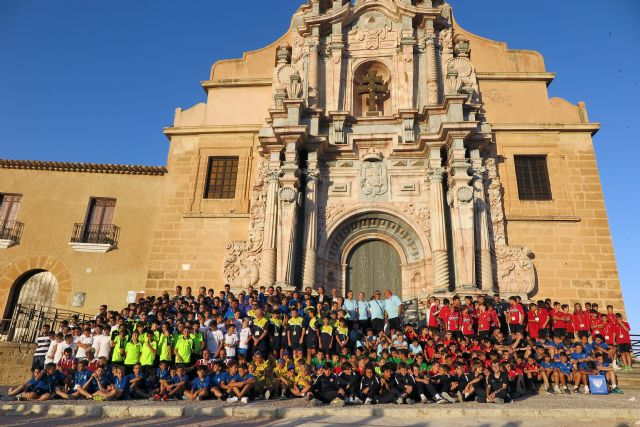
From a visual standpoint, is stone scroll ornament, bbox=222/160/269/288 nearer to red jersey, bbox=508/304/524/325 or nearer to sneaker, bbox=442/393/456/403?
red jersey, bbox=508/304/524/325

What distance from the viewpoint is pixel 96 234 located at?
15.8 meters

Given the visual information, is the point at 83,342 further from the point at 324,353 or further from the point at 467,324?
the point at 467,324

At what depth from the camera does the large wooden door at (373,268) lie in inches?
551

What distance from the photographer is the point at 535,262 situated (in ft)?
44.7

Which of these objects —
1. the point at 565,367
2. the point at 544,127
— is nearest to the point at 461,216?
the point at 544,127

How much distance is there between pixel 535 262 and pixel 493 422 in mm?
8468

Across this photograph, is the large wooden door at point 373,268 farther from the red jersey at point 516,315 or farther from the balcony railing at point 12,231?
the balcony railing at point 12,231

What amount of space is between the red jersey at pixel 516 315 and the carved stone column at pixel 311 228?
513 cm

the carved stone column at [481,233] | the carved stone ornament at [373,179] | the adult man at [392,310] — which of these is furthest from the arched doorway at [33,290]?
the carved stone column at [481,233]

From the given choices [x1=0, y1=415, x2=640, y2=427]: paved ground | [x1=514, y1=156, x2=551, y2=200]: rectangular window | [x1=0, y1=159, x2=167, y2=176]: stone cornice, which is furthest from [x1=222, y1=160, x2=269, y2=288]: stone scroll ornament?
[x1=514, y1=156, x2=551, y2=200]: rectangular window

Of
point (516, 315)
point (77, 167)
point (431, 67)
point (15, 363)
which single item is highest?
point (431, 67)

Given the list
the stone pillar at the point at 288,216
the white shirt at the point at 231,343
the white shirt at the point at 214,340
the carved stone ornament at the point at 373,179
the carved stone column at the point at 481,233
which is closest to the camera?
the white shirt at the point at 231,343

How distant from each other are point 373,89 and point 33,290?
13036mm

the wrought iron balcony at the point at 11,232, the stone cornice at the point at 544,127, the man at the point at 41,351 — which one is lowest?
the man at the point at 41,351
